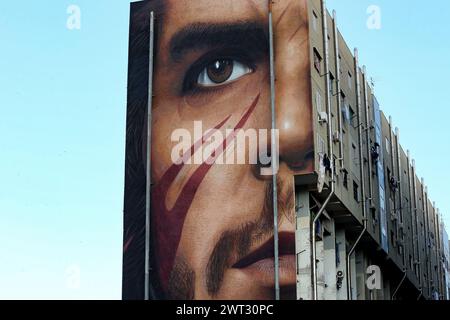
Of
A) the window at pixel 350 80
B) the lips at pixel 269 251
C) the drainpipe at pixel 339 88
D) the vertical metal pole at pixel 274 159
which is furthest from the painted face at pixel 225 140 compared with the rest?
the window at pixel 350 80

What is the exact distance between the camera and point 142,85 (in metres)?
49.9

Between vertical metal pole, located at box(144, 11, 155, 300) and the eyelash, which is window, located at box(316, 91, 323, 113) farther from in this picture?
vertical metal pole, located at box(144, 11, 155, 300)

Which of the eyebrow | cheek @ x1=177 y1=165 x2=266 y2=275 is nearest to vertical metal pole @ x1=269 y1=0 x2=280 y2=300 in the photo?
the eyebrow

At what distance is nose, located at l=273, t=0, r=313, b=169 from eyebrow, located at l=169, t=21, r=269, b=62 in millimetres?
960

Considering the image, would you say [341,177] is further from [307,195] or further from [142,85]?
[142,85]

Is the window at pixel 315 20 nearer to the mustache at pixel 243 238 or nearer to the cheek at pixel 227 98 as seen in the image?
the cheek at pixel 227 98

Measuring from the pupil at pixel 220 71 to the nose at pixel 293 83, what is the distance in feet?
9.01

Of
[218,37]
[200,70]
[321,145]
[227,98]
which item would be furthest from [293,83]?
[200,70]

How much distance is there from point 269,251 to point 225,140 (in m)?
6.57

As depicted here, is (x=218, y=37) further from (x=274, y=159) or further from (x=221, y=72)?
(x=274, y=159)

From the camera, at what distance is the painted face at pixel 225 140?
1758 inches

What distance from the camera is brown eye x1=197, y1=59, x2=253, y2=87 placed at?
47.6 metres
